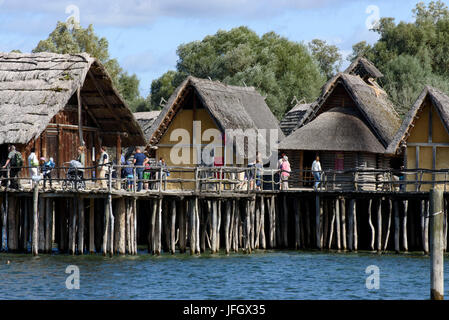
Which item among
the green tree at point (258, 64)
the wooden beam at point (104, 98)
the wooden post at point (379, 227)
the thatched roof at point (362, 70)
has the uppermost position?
the green tree at point (258, 64)

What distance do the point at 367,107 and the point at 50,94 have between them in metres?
17.0

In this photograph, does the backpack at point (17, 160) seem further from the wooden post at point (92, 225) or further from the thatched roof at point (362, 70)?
the thatched roof at point (362, 70)

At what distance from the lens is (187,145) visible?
1912 inches

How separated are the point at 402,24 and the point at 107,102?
4950 cm

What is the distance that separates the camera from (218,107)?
4719cm

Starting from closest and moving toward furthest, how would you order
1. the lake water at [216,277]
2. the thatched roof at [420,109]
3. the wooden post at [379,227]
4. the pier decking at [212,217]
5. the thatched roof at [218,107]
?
1. the lake water at [216,277]
2. the pier decking at [212,217]
3. the wooden post at [379,227]
4. the thatched roof at [420,109]
5. the thatched roof at [218,107]

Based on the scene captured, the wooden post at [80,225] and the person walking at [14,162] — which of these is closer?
the wooden post at [80,225]

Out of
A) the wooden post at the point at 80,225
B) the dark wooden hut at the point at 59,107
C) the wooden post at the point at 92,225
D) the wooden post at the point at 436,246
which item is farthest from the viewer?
the dark wooden hut at the point at 59,107

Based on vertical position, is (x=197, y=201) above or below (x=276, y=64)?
below

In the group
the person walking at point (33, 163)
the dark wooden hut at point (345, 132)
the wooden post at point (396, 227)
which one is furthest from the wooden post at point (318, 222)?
the person walking at point (33, 163)

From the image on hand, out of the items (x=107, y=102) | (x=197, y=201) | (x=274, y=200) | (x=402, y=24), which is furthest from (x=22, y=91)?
(x=402, y=24)

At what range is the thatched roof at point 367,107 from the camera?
45906 mm

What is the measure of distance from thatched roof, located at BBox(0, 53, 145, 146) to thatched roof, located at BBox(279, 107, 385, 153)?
8721 mm
